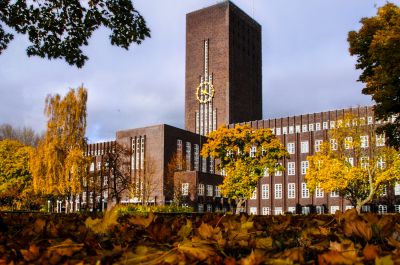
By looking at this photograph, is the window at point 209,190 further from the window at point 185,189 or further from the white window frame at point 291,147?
the white window frame at point 291,147

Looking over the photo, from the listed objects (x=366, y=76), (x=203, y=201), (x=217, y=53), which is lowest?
(x=203, y=201)

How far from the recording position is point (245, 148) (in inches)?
1706

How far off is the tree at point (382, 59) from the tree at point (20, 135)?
6545 centimetres

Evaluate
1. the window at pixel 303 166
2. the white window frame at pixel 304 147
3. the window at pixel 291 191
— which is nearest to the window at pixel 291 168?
the window at pixel 303 166

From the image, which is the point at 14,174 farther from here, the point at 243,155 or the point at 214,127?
the point at 214,127

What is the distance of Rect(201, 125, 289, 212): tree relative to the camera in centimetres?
4338

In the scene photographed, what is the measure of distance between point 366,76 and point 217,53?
71.3m

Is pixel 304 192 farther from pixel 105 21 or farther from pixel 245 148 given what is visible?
pixel 105 21

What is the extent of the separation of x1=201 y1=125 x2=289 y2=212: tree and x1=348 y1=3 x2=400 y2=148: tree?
1655 centimetres

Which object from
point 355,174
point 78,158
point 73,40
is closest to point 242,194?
point 355,174

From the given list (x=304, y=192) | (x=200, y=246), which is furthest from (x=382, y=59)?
(x=304, y=192)

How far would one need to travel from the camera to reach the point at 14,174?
58031 millimetres

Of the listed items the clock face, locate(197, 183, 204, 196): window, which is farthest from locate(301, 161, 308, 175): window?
the clock face

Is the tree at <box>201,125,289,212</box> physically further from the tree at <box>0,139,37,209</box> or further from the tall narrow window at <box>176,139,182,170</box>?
the tree at <box>0,139,37,209</box>
